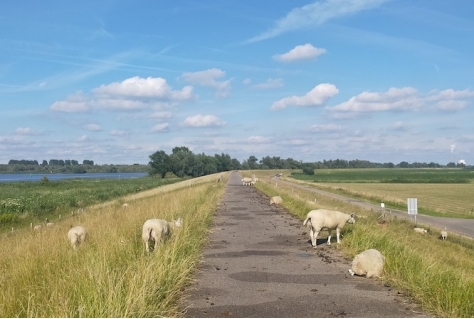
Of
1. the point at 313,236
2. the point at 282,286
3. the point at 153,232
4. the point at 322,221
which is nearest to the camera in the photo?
the point at 282,286

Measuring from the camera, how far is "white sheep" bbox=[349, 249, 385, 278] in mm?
10297

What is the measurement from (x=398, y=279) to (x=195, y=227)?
939 cm

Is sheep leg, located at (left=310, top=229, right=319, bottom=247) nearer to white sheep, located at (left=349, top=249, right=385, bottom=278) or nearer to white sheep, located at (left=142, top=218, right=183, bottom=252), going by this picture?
white sheep, located at (left=349, top=249, right=385, bottom=278)

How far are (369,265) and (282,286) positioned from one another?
2218 millimetres

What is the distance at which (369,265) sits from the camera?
10391 mm

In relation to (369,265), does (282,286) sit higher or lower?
lower

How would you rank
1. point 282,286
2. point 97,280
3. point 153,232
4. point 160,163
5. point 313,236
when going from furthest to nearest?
point 160,163 < point 313,236 < point 153,232 < point 282,286 < point 97,280

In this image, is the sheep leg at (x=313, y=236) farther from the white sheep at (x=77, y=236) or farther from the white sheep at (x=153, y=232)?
the white sheep at (x=77, y=236)

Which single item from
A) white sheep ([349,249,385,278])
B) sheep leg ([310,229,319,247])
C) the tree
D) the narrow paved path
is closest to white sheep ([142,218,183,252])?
the narrow paved path

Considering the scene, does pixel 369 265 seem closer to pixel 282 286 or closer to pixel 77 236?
pixel 282 286

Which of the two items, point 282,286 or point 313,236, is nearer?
point 282,286

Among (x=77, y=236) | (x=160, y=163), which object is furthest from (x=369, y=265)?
(x=160, y=163)

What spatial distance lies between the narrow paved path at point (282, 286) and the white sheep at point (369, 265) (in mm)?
220

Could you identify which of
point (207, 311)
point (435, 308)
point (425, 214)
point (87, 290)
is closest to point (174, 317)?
point (207, 311)
